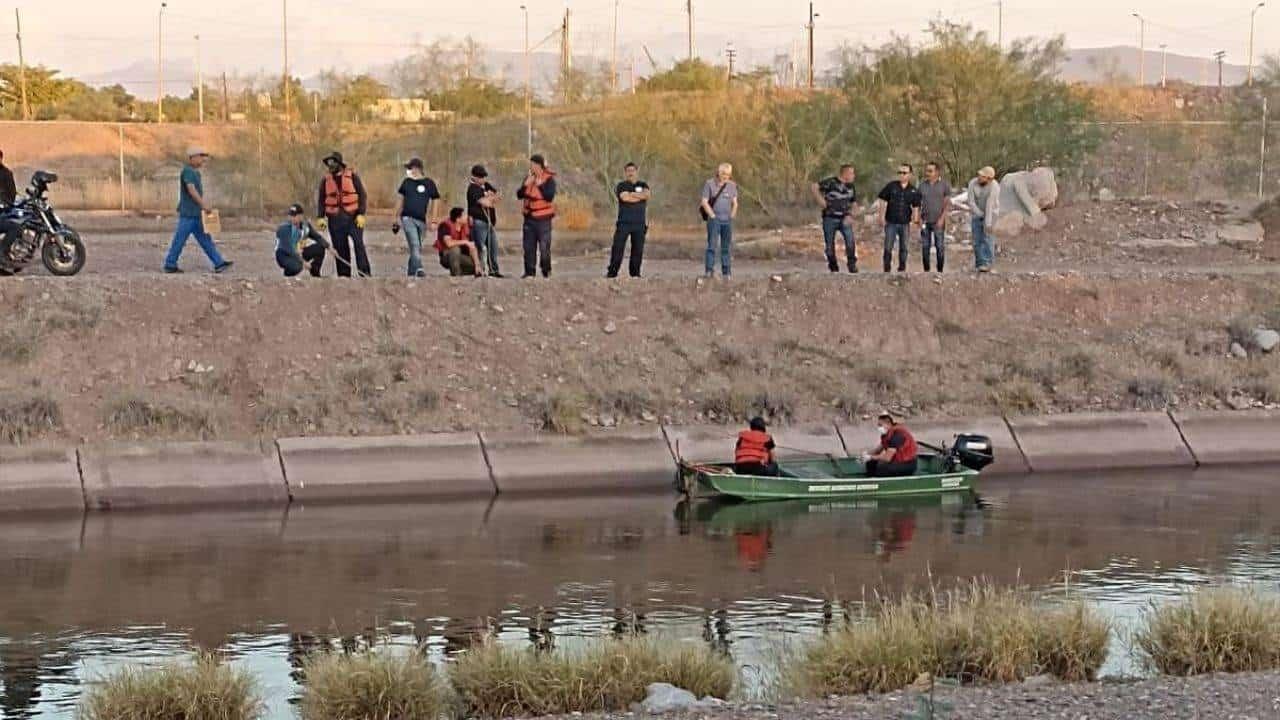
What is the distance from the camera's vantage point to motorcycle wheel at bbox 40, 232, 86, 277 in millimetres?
28828

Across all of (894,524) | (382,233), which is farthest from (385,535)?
(382,233)

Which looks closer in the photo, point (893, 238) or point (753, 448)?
point (753, 448)

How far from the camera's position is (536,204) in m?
28.3

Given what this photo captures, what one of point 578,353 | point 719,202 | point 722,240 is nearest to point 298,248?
point 578,353

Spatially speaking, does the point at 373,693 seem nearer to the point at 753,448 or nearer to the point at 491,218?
the point at 753,448

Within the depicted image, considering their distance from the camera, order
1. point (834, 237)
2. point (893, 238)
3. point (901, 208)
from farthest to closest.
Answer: point (893, 238), point (834, 237), point (901, 208)

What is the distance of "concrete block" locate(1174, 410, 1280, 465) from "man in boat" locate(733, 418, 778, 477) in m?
7.10

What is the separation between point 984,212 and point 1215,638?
17.8 metres

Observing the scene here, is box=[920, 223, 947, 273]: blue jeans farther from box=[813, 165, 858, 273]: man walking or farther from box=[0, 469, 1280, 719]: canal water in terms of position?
box=[0, 469, 1280, 719]: canal water

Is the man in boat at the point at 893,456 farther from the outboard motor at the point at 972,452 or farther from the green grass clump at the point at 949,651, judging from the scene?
the green grass clump at the point at 949,651

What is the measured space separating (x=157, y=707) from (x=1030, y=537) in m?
12.3

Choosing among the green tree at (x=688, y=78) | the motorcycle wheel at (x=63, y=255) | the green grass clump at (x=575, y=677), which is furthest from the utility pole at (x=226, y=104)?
the green grass clump at (x=575, y=677)

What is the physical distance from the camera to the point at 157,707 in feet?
40.4

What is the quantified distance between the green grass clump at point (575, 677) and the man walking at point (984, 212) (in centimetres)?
1786
